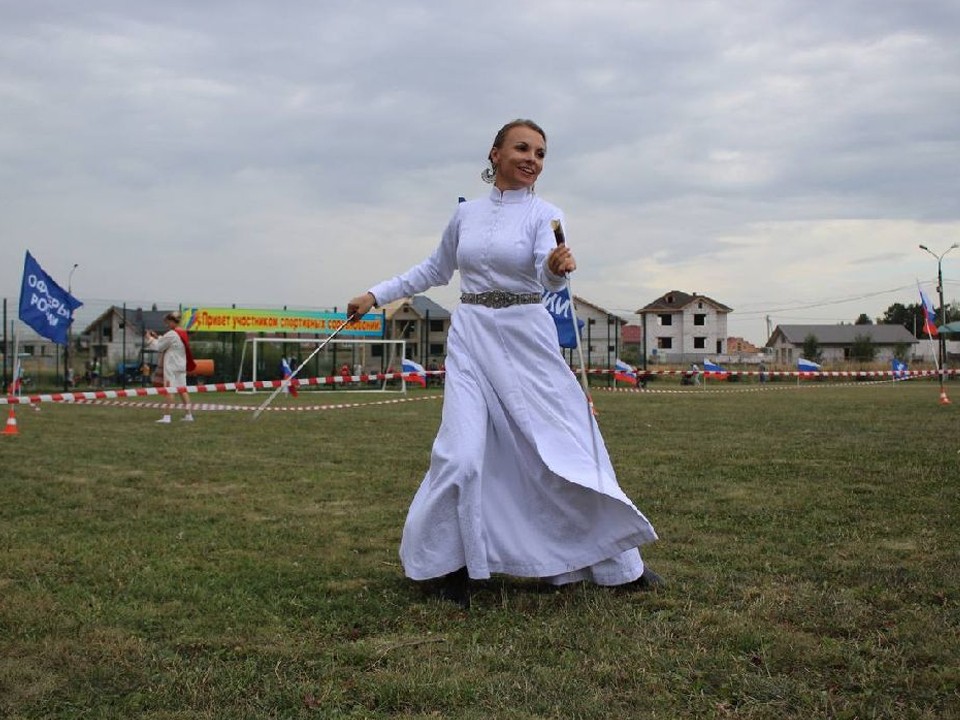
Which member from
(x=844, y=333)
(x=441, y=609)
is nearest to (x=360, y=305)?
(x=441, y=609)

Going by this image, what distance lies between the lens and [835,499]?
6.93 m

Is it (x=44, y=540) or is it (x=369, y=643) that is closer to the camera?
(x=369, y=643)

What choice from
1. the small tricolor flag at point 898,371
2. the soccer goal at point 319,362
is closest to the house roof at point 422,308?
the soccer goal at point 319,362

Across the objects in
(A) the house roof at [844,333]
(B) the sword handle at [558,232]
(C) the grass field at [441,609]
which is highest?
(A) the house roof at [844,333]

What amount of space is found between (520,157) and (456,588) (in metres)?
1.98

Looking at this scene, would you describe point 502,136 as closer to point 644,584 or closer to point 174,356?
point 644,584

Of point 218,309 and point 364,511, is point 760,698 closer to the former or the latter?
point 364,511

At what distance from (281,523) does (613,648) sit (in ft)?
10.6

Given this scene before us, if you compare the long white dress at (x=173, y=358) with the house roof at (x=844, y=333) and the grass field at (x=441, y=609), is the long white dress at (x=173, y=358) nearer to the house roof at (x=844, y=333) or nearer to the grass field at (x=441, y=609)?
the grass field at (x=441, y=609)

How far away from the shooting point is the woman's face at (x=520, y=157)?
4480mm

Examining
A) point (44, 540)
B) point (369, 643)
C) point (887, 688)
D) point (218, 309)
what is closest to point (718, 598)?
point (887, 688)

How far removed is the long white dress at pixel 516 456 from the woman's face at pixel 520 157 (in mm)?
108

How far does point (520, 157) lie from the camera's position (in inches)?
176

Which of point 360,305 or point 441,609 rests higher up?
point 360,305
